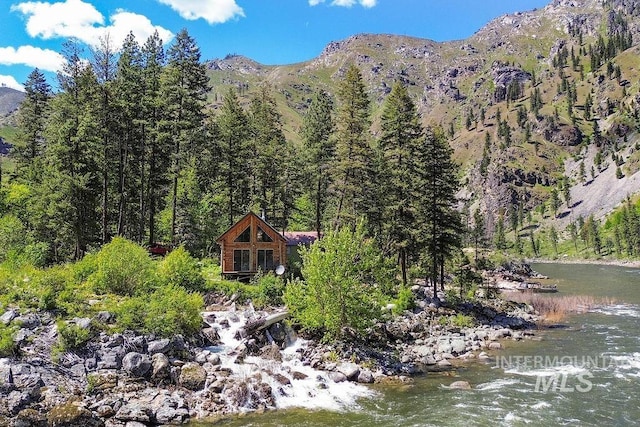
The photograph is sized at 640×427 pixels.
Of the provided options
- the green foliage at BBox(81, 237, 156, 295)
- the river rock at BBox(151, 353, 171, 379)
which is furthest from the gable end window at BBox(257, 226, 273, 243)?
the river rock at BBox(151, 353, 171, 379)

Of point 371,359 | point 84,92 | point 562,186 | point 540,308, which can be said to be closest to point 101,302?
point 371,359

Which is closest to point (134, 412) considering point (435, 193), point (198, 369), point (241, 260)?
point (198, 369)

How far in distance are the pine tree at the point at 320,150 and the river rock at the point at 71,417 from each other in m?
30.4

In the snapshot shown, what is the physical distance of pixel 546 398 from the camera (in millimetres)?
20641

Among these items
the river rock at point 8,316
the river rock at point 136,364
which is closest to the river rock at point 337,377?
the river rock at point 136,364

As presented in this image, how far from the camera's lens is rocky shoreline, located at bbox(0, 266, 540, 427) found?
671 inches

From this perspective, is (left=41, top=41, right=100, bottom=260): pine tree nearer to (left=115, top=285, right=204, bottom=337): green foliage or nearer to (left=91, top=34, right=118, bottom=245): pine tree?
(left=91, top=34, right=118, bottom=245): pine tree

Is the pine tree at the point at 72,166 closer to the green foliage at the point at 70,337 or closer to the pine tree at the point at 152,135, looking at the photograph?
the pine tree at the point at 152,135

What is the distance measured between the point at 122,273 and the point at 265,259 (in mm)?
13099

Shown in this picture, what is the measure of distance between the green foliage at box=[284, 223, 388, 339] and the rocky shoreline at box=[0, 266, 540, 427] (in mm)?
1161

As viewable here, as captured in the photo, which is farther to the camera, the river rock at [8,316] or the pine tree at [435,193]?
the pine tree at [435,193]

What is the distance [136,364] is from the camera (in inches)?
777

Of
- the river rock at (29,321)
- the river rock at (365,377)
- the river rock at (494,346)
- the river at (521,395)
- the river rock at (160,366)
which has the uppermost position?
the river rock at (29,321)

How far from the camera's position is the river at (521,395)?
18266 mm
